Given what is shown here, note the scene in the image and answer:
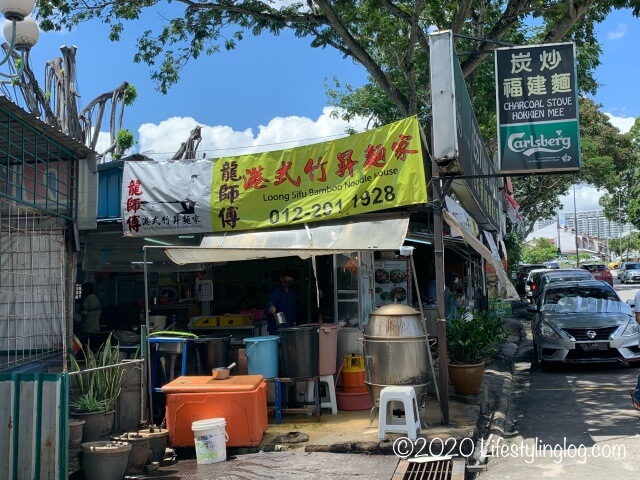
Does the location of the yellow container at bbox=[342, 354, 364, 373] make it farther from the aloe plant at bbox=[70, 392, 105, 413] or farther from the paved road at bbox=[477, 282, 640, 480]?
the aloe plant at bbox=[70, 392, 105, 413]

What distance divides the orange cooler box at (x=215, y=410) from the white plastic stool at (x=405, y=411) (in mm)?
1413

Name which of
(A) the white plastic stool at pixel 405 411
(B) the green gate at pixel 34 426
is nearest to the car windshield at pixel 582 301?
(A) the white plastic stool at pixel 405 411

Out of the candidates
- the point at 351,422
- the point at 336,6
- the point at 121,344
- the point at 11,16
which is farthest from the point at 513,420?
the point at 336,6

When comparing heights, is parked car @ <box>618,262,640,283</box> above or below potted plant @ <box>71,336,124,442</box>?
above

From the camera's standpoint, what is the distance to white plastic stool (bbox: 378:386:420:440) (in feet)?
22.4

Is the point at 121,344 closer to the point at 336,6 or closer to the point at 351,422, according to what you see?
the point at 351,422

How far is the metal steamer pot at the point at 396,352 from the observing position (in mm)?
7543

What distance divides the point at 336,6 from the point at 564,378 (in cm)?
842

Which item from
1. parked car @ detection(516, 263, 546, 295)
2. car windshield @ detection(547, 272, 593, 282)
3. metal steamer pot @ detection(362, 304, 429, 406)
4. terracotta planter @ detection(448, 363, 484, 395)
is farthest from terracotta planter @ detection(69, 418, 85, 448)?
parked car @ detection(516, 263, 546, 295)

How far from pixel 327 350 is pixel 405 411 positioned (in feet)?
5.79

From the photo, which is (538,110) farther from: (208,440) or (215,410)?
(208,440)

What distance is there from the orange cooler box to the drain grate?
173 centimetres

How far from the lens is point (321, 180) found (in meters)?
9.55

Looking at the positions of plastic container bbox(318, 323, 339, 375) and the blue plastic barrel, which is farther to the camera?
plastic container bbox(318, 323, 339, 375)
